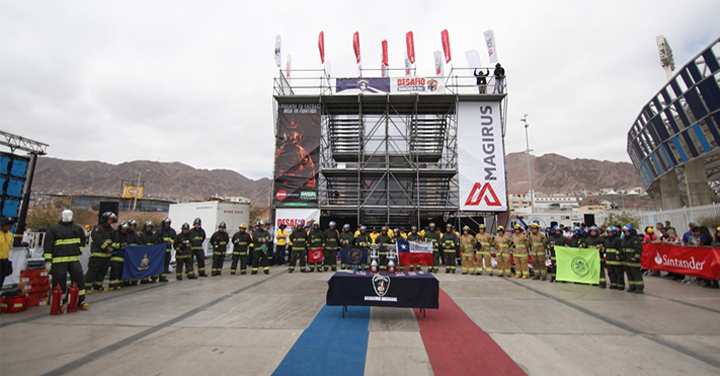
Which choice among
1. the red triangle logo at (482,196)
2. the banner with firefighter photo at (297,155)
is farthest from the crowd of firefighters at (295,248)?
the red triangle logo at (482,196)

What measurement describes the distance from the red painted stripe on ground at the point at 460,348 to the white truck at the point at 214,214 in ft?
55.4

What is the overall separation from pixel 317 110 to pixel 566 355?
61.7 ft

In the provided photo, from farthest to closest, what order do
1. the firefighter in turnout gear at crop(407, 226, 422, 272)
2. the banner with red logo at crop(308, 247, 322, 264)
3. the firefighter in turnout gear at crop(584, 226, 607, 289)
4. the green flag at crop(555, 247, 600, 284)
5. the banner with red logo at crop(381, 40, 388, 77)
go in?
1. the banner with red logo at crop(381, 40, 388, 77)
2. the firefighter in turnout gear at crop(407, 226, 422, 272)
3. the banner with red logo at crop(308, 247, 322, 264)
4. the green flag at crop(555, 247, 600, 284)
5. the firefighter in turnout gear at crop(584, 226, 607, 289)

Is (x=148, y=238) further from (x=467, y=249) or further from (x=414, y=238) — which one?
(x=467, y=249)

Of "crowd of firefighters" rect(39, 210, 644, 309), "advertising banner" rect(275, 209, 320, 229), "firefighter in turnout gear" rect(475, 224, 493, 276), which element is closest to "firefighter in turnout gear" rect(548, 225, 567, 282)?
"crowd of firefighters" rect(39, 210, 644, 309)

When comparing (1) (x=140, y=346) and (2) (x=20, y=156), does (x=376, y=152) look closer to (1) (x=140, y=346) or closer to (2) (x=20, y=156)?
(2) (x=20, y=156)

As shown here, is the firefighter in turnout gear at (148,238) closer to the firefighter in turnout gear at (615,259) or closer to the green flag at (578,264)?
the green flag at (578,264)

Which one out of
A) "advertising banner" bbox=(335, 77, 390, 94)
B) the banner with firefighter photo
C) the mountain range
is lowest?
the banner with firefighter photo

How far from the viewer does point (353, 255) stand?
1346cm

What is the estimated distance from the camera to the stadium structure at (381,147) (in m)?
19.9

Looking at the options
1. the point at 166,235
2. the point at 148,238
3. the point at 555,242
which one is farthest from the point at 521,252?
the point at 148,238

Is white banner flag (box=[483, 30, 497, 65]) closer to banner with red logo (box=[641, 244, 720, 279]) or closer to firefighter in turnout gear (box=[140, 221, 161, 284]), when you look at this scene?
banner with red logo (box=[641, 244, 720, 279])

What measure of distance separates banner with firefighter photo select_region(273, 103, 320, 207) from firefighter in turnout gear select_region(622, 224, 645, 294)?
14655 mm

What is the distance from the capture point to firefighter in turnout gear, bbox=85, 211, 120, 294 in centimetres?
864
